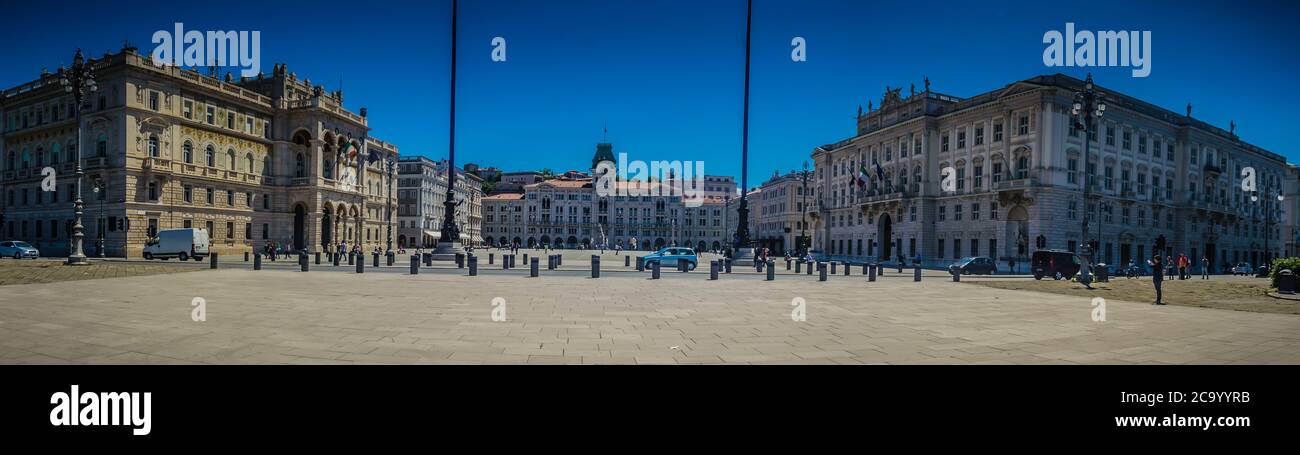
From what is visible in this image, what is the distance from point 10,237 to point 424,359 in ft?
222

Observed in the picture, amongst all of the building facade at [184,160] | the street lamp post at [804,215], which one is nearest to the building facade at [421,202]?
the building facade at [184,160]

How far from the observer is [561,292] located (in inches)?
662

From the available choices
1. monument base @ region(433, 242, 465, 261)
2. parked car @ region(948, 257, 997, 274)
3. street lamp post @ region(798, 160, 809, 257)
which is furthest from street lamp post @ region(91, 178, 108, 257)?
parked car @ region(948, 257, 997, 274)

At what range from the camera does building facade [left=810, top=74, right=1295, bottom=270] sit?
1679 inches

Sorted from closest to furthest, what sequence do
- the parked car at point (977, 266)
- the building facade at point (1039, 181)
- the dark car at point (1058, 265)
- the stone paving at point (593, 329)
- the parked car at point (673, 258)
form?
the stone paving at point (593, 329) → the dark car at point (1058, 265) → the parked car at point (673, 258) → the parked car at point (977, 266) → the building facade at point (1039, 181)

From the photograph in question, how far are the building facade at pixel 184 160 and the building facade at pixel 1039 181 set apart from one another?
176 ft

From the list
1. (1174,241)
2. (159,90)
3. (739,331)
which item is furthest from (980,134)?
(159,90)

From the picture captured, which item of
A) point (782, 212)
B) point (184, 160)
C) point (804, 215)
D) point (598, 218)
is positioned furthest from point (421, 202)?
point (804, 215)

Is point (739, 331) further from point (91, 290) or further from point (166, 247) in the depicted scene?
point (166, 247)

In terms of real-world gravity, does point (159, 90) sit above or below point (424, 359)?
above

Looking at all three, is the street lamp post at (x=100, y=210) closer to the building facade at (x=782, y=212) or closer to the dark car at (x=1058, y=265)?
the dark car at (x=1058, y=265)

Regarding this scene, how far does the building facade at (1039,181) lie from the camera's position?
140ft

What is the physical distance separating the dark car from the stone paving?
15.5 m

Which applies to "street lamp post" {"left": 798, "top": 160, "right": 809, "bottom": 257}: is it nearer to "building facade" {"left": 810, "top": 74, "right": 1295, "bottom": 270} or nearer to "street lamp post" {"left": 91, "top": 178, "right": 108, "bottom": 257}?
"building facade" {"left": 810, "top": 74, "right": 1295, "bottom": 270}
